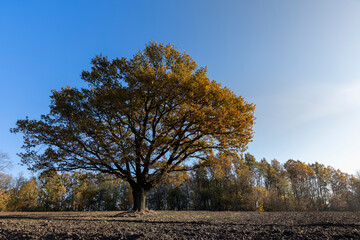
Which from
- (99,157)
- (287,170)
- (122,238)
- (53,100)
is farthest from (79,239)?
(287,170)

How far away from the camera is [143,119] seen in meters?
16.0

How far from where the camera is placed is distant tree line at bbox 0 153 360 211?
1355 inches

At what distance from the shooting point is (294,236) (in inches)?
205

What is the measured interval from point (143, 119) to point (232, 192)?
99.9 ft

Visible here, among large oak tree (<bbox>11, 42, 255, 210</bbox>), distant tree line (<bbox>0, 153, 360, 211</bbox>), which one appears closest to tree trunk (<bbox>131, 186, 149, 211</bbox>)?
large oak tree (<bbox>11, 42, 255, 210</bbox>)

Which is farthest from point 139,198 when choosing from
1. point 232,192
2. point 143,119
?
point 232,192

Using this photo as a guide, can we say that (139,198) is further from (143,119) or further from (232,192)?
(232,192)

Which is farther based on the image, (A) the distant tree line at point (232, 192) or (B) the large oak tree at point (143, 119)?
(A) the distant tree line at point (232, 192)

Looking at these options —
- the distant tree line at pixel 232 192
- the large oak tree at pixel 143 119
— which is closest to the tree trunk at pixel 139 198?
the large oak tree at pixel 143 119

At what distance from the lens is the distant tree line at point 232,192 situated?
113 ft

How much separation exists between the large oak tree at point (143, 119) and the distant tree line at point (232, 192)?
54.4 feet

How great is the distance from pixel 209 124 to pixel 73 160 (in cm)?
1018

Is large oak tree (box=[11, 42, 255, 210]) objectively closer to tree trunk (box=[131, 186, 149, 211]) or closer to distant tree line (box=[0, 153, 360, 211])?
tree trunk (box=[131, 186, 149, 211])

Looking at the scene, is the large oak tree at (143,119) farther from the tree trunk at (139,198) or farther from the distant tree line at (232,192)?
the distant tree line at (232,192)
